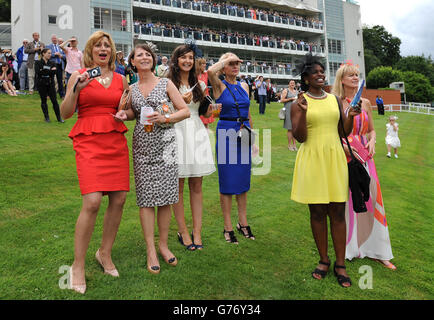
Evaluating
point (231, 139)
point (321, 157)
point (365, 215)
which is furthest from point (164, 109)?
point (365, 215)

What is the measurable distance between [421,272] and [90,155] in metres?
3.86

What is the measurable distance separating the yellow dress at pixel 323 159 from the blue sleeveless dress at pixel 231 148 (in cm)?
106

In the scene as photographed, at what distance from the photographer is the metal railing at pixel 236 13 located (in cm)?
3731

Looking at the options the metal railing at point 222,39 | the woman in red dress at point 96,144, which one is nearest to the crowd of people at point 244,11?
the metal railing at point 222,39

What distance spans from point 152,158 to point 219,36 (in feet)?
130

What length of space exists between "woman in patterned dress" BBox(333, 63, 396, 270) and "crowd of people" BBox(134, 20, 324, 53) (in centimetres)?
2783

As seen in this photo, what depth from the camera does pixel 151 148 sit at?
3.33 metres

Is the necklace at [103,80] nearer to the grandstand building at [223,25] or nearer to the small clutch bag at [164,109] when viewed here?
the small clutch bag at [164,109]

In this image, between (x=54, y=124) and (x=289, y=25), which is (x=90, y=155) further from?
(x=289, y=25)

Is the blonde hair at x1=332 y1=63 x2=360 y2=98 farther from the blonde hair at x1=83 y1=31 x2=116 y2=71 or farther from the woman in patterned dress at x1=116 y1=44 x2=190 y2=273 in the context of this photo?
the blonde hair at x1=83 y1=31 x2=116 y2=71

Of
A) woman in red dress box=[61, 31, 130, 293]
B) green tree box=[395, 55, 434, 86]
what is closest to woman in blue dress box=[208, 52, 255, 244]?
woman in red dress box=[61, 31, 130, 293]

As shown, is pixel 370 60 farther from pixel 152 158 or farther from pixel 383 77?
pixel 152 158
